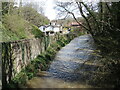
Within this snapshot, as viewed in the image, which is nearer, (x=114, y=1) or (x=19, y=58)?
(x=114, y=1)

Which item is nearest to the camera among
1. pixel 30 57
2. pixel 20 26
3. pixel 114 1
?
pixel 114 1

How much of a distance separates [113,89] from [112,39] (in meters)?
2.41

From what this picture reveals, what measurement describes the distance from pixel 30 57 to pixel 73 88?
16.5 ft

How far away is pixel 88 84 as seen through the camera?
7.18 meters

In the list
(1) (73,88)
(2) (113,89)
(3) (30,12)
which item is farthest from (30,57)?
(3) (30,12)

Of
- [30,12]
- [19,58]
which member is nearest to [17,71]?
[19,58]

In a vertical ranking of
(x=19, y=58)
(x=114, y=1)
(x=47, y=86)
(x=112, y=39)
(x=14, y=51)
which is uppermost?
(x=114, y=1)

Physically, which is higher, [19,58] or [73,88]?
[19,58]

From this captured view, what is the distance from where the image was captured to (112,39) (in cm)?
574

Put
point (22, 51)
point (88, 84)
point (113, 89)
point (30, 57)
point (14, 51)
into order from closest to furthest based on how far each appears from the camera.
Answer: point (113, 89)
point (88, 84)
point (14, 51)
point (22, 51)
point (30, 57)


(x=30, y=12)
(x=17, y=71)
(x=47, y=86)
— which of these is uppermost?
(x=30, y=12)

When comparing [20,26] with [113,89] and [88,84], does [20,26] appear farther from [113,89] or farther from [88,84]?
[113,89]

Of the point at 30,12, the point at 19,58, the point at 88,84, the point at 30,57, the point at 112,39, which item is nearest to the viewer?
the point at 112,39

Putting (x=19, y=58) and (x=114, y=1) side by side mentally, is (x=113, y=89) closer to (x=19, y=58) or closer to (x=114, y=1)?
(x=114, y=1)
